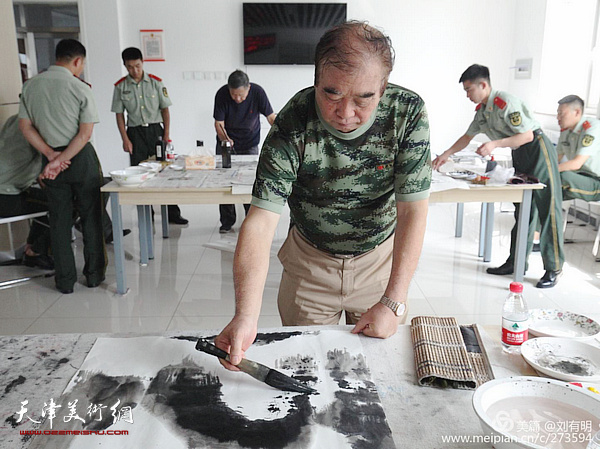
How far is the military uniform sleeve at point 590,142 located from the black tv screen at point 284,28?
343 cm

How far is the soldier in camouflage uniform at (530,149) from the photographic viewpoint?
3.49 m

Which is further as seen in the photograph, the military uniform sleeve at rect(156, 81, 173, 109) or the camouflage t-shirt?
the military uniform sleeve at rect(156, 81, 173, 109)

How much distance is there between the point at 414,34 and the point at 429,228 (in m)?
3.00

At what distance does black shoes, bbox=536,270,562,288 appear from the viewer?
3.54 metres

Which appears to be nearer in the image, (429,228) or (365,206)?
(365,206)

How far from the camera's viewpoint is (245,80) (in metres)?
4.44

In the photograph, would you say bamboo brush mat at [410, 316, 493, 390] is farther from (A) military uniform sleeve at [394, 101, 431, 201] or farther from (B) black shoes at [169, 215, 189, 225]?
(B) black shoes at [169, 215, 189, 225]

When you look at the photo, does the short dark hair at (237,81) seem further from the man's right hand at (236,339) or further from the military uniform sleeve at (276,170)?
the man's right hand at (236,339)

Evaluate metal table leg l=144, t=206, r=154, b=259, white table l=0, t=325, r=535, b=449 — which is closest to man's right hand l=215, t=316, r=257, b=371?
white table l=0, t=325, r=535, b=449

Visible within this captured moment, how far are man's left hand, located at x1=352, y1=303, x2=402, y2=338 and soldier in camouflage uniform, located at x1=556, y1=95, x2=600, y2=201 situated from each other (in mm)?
3232

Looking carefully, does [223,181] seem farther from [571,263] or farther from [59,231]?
[571,263]

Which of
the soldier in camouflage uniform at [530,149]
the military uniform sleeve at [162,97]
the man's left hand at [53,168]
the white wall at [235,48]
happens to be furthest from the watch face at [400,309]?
the white wall at [235,48]

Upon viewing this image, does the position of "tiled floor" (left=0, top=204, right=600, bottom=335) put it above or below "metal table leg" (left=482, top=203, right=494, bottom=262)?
below

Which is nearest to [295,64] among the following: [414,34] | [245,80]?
[414,34]
